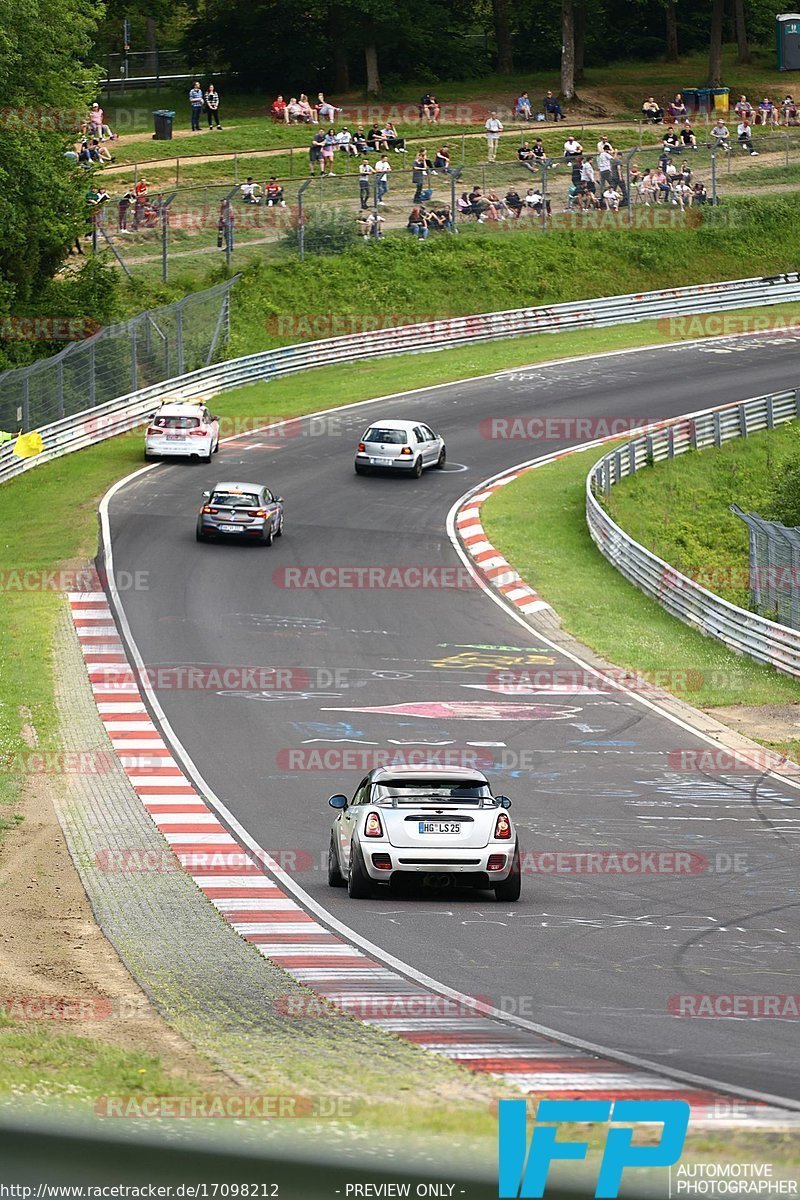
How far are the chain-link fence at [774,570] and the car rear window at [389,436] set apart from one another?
14.2m

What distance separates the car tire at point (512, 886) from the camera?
599 inches

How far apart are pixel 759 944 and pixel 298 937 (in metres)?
3.75

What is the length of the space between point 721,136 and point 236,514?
42.7 meters

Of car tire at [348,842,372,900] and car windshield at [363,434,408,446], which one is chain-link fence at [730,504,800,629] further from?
car tire at [348,842,372,900]

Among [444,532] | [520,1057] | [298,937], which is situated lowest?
[444,532]

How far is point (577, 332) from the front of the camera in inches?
2486

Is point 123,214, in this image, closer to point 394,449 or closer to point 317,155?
point 317,155

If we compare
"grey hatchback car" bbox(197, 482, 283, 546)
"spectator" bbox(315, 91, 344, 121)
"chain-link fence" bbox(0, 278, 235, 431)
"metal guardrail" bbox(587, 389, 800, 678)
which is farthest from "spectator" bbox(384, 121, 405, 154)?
"grey hatchback car" bbox(197, 482, 283, 546)

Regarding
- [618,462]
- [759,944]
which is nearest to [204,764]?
[759,944]

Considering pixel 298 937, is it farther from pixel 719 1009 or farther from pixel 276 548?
pixel 276 548

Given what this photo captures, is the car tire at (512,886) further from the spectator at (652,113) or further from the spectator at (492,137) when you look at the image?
the spectator at (652,113)

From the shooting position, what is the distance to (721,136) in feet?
234

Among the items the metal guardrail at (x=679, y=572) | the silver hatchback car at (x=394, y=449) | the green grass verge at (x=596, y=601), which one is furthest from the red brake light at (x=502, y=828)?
the silver hatchback car at (x=394, y=449)

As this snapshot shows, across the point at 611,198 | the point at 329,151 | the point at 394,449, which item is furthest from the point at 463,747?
the point at 329,151
